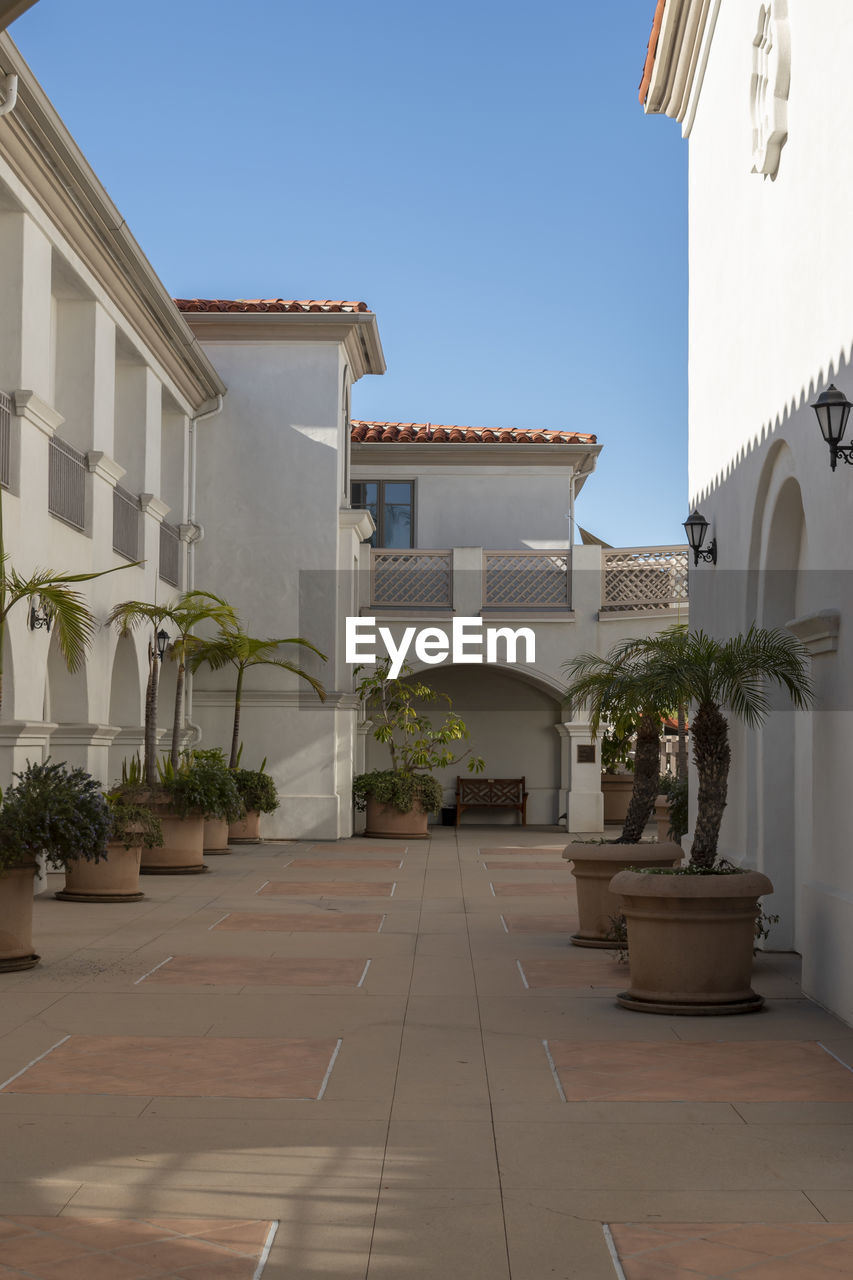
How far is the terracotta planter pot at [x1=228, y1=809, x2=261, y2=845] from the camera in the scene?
64.8 feet

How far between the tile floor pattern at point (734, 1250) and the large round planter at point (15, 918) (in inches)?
215

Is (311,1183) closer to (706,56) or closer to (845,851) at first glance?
(845,851)

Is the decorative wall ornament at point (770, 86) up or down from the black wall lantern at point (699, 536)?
up

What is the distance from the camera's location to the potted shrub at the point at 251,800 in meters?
19.0

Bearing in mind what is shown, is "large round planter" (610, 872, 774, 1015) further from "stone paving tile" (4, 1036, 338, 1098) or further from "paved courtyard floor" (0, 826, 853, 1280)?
"stone paving tile" (4, 1036, 338, 1098)

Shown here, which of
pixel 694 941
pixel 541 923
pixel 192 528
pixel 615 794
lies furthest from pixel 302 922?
pixel 615 794

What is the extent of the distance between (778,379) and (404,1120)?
5751mm

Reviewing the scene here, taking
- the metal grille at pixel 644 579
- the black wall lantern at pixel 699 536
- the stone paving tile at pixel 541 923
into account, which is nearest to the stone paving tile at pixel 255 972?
the stone paving tile at pixel 541 923

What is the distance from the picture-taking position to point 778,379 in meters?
9.15

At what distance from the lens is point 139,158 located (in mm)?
14039

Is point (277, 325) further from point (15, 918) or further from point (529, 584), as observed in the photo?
point (15, 918)

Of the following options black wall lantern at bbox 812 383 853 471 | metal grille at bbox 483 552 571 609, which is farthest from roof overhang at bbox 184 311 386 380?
black wall lantern at bbox 812 383 853 471

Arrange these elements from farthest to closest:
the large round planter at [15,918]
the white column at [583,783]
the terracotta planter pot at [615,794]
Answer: the terracotta planter pot at [615,794] < the white column at [583,783] < the large round planter at [15,918]

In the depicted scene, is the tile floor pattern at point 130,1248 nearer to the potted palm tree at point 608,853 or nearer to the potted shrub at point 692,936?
the potted shrub at point 692,936
